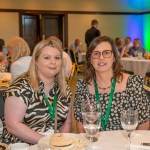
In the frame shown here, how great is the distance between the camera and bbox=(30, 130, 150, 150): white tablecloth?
1.69 meters

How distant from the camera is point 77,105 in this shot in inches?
97.1

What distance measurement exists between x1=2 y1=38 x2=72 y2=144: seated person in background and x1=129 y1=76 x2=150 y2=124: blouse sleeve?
1.70 feet

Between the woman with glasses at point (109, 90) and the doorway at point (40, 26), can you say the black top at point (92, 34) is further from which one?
the woman with glasses at point (109, 90)

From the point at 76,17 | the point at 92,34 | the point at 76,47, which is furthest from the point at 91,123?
the point at 76,17

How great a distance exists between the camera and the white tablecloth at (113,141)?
169 centimetres

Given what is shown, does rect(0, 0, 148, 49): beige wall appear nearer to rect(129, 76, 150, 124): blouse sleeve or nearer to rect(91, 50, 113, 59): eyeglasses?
rect(91, 50, 113, 59): eyeglasses

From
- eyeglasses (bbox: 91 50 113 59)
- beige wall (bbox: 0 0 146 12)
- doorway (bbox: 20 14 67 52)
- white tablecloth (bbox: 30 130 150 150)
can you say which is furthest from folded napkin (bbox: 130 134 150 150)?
beige wall (bbox: 0 0 146 12)

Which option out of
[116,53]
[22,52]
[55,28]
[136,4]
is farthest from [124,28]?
[116,53]

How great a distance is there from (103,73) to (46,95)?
51 cm

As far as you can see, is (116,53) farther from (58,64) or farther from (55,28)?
(55,28)

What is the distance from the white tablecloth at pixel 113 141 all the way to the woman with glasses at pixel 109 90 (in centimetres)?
46

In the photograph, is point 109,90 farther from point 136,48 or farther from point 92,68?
point 136,48

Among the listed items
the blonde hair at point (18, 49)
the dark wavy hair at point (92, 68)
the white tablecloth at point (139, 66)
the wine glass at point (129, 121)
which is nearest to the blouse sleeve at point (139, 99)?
the dark wavy hair at point (92, 68)

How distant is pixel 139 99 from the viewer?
2.40 metres
